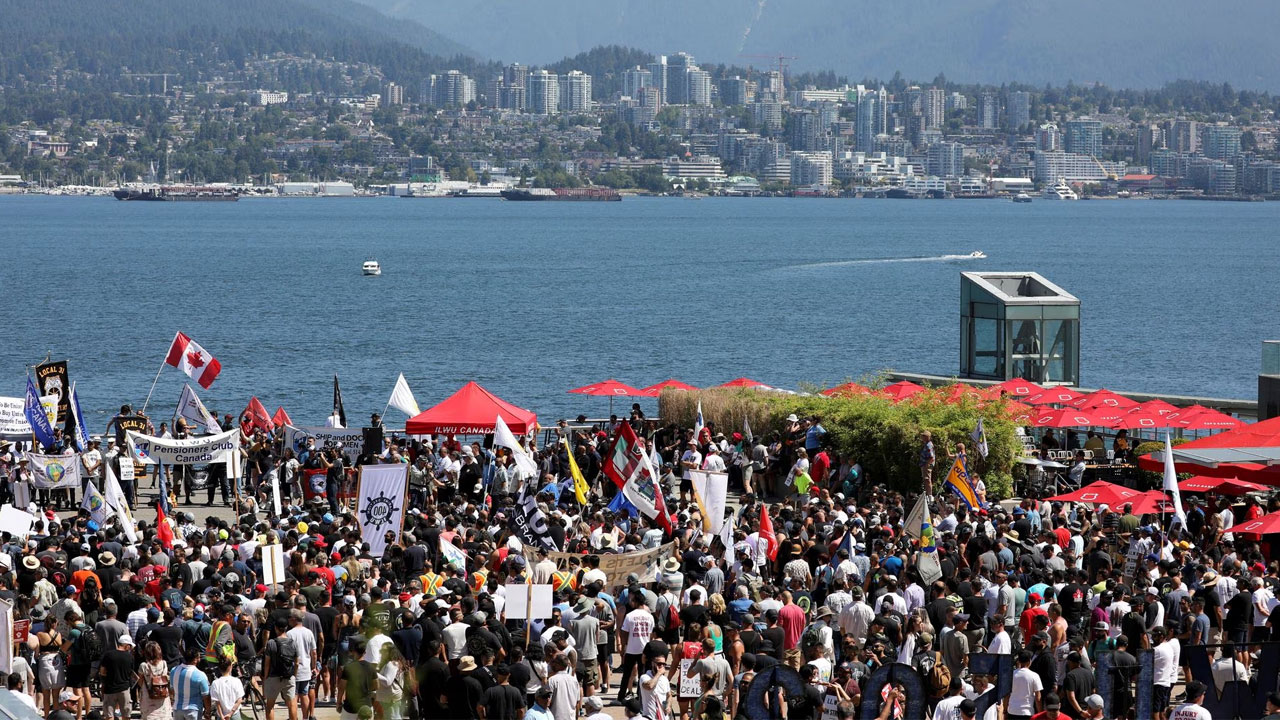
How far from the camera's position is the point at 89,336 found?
79062mm

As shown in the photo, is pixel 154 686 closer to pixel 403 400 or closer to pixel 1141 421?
pixel 403 400

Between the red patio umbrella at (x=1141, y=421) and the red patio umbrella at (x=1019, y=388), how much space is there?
2.52m

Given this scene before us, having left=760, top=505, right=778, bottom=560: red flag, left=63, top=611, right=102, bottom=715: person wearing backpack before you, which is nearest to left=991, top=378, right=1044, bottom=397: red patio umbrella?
left=760, top=505, right=778, bottom=560: red flag

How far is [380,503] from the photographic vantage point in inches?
677

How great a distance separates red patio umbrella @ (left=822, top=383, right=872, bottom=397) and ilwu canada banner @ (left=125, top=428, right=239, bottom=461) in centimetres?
922

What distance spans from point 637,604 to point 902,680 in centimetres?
279

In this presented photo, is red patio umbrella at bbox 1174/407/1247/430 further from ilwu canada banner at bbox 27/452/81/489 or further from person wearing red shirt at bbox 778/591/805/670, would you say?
ilwu canada banner at bbox 27/452/81/489

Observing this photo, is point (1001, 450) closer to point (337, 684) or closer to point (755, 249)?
point (337, 684)

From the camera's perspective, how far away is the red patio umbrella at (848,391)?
26.9m

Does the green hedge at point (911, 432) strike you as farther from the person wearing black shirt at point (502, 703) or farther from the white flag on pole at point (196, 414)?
the person wearing black shirt at point (502, 703)

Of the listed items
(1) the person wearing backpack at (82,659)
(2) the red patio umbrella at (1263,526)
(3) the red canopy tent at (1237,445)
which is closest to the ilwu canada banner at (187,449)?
(1) the person wearing backpack at (82,659)

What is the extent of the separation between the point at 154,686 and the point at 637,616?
3838mm

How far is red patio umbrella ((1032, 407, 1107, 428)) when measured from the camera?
25.2 m

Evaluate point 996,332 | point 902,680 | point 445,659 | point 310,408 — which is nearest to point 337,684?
point 445,659
